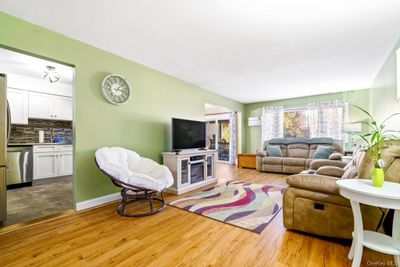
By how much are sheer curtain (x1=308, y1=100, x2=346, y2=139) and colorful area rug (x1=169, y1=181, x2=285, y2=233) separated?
10.3 feet

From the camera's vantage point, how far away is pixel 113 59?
2930 mm

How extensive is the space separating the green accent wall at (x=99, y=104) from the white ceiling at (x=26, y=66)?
48 centimetres

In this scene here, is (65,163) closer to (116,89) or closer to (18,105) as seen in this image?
(18,105)

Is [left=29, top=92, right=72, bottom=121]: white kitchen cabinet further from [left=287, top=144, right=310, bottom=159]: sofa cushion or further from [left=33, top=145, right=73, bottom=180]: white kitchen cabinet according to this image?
[left=287, top=144, right=310, bottom=159]: sofa cushion

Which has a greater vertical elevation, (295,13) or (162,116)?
(295,13)

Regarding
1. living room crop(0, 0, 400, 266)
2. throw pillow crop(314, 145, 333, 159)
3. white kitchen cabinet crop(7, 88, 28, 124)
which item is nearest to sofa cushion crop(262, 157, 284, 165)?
throw pillow crop(314, 145, 333, 159)

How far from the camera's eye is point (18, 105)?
A: 4.03 metres

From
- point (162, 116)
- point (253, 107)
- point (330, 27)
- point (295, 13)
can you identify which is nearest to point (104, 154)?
point (162, 116)

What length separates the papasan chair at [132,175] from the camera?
7.38 feet

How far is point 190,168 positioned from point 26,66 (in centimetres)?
374

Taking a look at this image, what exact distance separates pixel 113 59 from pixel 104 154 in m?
1.60

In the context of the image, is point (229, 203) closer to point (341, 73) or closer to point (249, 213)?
point (249, 213)

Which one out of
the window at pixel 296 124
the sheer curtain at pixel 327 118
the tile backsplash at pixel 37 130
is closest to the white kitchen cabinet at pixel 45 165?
the tile backsplash at pixel 37 130

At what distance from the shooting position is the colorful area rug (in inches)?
86.1
